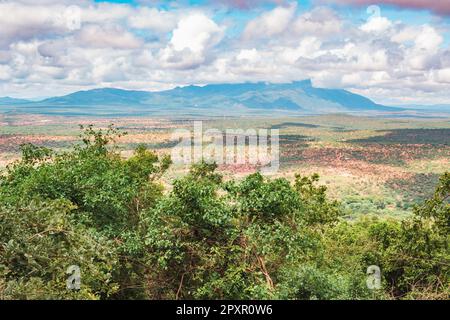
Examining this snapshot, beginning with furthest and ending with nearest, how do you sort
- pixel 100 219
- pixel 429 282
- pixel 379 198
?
1. pixel 379 198
2. pixel 100 219
3. pixel 429 282

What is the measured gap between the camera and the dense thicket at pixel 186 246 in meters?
11.4

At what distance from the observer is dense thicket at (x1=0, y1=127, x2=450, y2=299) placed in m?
11.4

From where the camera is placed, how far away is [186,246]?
1326 centimetres

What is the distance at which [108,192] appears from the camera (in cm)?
1566

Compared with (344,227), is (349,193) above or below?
below

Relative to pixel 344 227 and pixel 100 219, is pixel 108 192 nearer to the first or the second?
pixel 100 219

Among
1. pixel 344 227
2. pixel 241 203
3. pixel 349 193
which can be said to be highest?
pixel 241 203
